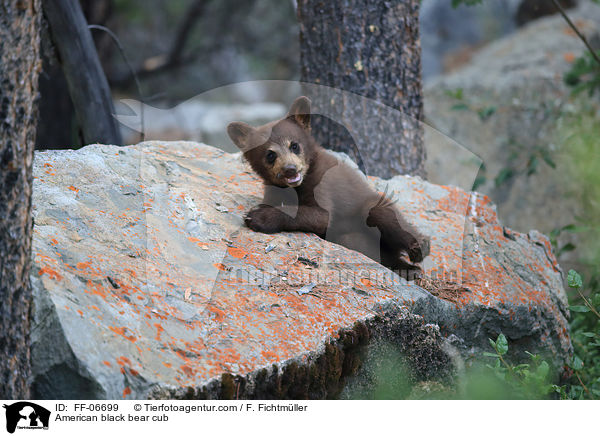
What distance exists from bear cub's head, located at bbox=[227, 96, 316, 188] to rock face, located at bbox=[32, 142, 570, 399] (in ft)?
0.72

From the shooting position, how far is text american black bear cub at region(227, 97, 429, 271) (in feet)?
13.5

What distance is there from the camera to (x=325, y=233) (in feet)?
13.5

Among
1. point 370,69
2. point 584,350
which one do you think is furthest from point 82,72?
point 584,350

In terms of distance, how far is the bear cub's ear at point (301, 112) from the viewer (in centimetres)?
445

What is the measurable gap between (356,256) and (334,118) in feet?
6.47

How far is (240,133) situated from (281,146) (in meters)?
0.39

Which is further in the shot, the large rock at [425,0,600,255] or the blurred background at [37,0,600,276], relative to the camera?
the large rock at [425,0,600,255]

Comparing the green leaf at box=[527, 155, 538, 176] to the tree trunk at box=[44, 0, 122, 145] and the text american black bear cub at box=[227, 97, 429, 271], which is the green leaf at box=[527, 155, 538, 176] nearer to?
the text american black bear cub at box=[227, 97, 429, 271]

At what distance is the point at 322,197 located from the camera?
4.23 metres

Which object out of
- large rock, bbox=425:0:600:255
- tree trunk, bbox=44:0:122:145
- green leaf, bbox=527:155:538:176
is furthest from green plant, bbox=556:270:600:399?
tree trunk, bbox=44:0:122:145

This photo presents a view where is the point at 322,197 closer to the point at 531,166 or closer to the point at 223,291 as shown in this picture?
the point at 223,291
